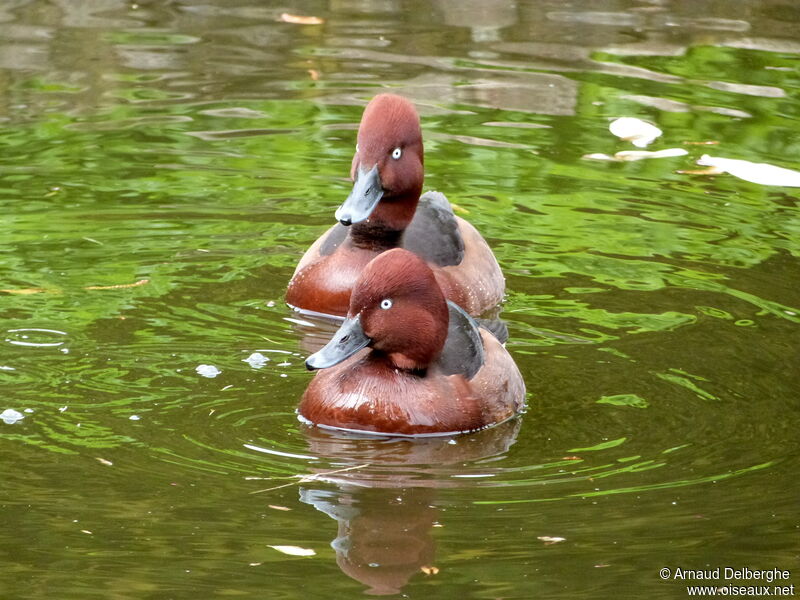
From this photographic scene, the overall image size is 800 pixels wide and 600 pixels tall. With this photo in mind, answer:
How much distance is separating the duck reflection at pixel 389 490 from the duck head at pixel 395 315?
0.43 m

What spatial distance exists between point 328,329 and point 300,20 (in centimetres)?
746

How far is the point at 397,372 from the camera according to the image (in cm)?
742

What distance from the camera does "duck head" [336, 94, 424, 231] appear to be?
9.23m

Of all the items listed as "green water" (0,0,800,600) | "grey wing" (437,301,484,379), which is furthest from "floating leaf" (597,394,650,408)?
"grey wing" (437,301,484,379)

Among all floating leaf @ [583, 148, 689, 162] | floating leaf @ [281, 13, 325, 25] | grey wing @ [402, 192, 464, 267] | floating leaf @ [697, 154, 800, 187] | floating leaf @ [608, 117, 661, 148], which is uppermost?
floating leaf @ [281, 13, 325, 25]

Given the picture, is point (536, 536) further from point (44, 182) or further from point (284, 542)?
point (44, 182)

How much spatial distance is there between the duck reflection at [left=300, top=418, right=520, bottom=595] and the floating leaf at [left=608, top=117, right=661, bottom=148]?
553 cm

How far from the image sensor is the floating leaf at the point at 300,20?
1580cm

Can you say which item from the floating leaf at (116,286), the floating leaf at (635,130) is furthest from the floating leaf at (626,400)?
the floating leaf at (635,130)

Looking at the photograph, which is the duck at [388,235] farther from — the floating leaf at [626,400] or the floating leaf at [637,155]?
the floating leaf at [637,155]

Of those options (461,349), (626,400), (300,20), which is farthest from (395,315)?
(300,20)

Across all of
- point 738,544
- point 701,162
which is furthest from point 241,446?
point 701,162

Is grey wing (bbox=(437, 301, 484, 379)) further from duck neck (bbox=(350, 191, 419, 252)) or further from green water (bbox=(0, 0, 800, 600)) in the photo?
duck neck (bbox=(350, 191, 419, 252))

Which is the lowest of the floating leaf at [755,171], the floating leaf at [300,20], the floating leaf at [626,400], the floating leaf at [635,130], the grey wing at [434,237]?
the floating leaf at [626,400]
